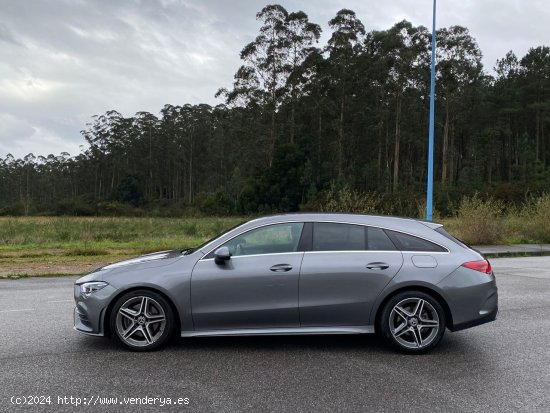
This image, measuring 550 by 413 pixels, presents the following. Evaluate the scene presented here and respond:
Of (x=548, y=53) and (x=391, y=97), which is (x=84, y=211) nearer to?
(x=391, y=97)

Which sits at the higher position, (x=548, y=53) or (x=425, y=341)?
(x=548, y=53)

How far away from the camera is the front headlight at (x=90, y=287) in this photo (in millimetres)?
5375

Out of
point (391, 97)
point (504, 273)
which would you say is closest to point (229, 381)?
point (504, 273)

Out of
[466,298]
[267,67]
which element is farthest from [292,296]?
[267,67]

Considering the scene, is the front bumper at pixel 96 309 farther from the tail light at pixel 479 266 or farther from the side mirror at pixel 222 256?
the tail light at pixel 479 266

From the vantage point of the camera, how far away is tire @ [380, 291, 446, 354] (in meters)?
5.34

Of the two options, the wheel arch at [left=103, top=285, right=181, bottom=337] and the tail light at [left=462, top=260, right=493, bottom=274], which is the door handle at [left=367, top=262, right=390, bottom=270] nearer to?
the tail light at [left=462, top=260, right=493, bottom=274]

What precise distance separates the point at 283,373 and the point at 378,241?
5.86 feet

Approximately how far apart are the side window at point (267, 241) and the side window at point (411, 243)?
1.05 metres

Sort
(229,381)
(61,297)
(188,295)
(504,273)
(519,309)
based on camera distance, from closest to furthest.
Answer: (229,381), (188,295), (519,309), (61,297), (504,273)

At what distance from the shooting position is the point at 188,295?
17.4 feet

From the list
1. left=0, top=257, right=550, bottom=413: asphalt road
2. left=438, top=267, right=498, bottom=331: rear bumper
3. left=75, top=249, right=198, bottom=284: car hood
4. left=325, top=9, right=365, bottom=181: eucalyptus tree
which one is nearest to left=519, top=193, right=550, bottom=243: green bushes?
left=0, top=257, right=550, bottom=413: asphalt road

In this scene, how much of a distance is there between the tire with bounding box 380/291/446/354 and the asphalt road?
0.14 m

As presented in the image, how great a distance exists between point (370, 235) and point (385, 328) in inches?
40.2
